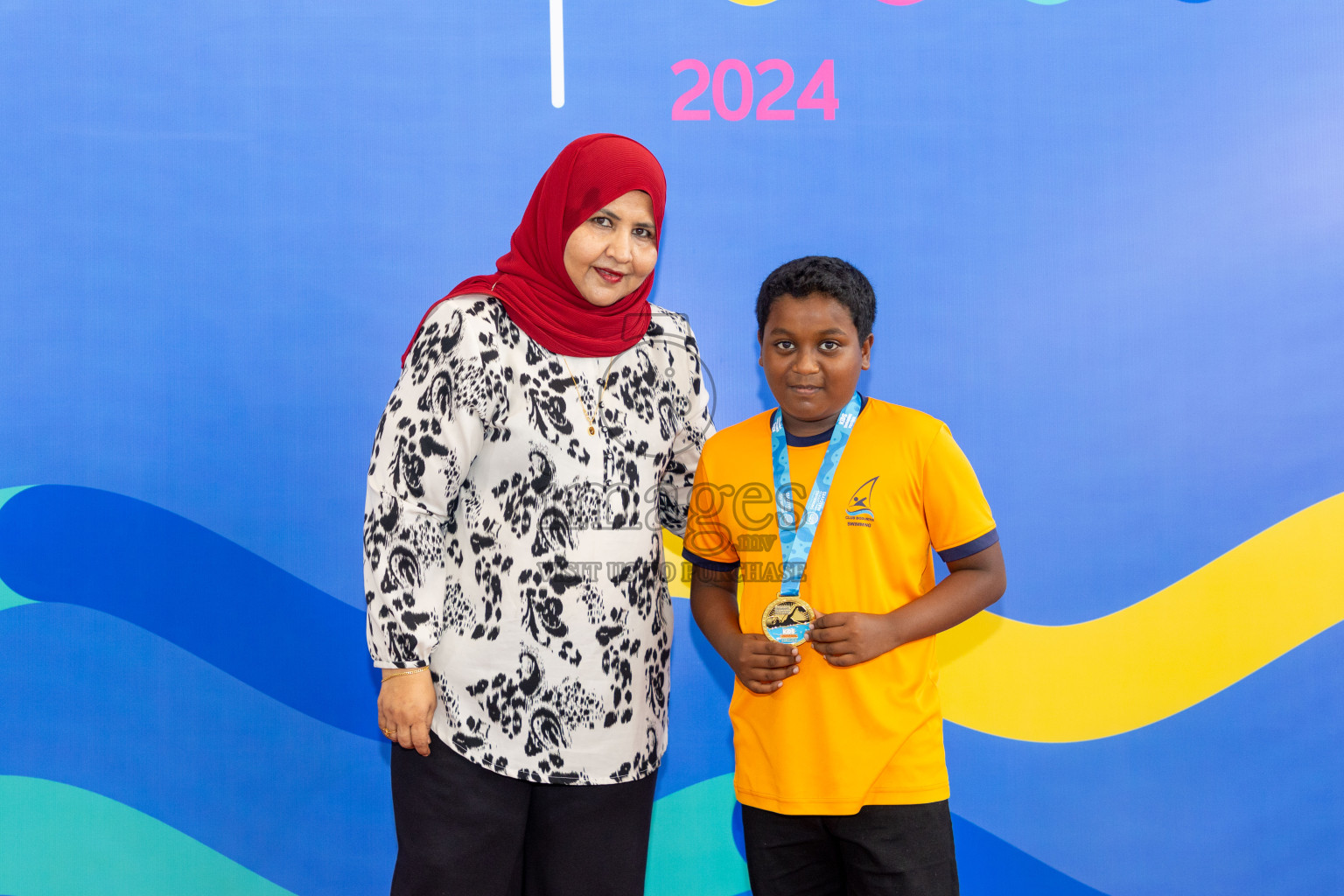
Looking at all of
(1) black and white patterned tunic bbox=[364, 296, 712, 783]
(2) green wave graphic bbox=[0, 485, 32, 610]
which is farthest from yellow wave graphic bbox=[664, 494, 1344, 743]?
(2) green wave graphic bbox=[0, 485, 32, 610]

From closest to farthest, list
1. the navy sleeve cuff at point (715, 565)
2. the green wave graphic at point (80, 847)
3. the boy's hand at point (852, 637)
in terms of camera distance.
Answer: the boy's hand at point (852, 637) → the navy sleeve cuff at point (715, 565) → the green wave graphic at point (80, 847)

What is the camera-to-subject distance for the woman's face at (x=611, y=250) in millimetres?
1630

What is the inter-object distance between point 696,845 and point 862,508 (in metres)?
1.44

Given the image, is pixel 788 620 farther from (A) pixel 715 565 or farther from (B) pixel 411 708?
(B) pixel 411 708

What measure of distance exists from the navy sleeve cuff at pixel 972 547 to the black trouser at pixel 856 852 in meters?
0.42

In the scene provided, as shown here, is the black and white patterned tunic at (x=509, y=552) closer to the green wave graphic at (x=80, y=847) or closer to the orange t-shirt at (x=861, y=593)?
the orange t-shirt at (x=861, y=593)

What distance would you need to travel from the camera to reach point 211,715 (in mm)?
2512

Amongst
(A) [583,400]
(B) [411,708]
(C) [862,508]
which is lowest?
(B) [411,708]

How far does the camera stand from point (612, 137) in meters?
1.65

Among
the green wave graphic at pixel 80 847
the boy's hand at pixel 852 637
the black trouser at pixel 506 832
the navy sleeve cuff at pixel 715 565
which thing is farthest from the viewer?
the green wave graphic at pixel 80 847

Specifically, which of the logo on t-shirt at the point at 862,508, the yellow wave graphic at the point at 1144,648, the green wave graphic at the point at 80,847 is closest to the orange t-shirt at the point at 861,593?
the logo on t-shirt at the point at 862,508

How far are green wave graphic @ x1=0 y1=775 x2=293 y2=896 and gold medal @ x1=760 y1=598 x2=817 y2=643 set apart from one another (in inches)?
76.1

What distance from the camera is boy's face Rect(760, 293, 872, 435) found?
1.59 meters

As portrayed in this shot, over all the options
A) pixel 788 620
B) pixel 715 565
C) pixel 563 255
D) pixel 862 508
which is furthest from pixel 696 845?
pixel 563 255
